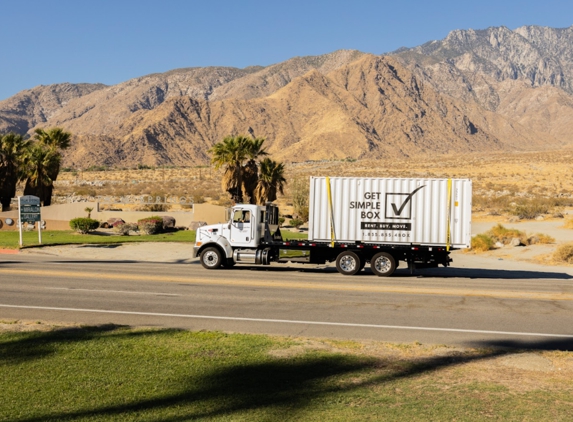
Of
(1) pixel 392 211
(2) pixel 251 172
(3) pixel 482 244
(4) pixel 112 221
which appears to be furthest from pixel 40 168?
(1) pixel 392 211

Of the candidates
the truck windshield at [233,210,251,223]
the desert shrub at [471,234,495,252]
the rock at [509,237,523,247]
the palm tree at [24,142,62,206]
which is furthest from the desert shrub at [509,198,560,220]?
the palm tree at [24,142,62,206]

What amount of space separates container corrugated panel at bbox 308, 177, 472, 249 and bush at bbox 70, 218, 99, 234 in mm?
20100

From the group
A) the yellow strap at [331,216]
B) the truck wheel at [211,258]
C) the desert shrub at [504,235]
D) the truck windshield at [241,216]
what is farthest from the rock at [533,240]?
the truck wheel at [211,258]

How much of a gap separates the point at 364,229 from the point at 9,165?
1436 inches

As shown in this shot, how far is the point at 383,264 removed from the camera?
2369 cm

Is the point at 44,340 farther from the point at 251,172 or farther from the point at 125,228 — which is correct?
the point at 251,172

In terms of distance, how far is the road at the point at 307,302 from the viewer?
13.2 m

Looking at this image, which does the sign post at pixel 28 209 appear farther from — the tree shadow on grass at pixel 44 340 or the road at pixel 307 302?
the tree shadow on grass at pixel 44 340

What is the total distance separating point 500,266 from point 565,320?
1476 cm

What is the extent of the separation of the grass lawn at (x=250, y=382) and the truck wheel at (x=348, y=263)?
40.6 ft

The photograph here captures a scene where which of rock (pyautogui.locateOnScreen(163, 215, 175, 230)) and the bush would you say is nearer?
the bush

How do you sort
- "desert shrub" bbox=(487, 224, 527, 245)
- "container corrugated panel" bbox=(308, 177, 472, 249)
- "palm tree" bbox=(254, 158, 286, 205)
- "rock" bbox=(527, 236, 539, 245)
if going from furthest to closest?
1. "palm tree" bbox=(254, 158, 286, 205)
2. "desert shrub" bbox=(487, 224, 527, 245)
3. "rock" bbox=(527, 236, 539, 245)
4. "container corrugated panel" bbox=(308, 177, 472, 249)

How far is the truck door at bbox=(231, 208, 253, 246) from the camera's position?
80.1ft

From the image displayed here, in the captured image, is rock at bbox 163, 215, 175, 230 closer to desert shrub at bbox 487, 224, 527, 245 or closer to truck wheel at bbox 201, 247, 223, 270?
truck wheel at bbox 201, 247, 223, 270
